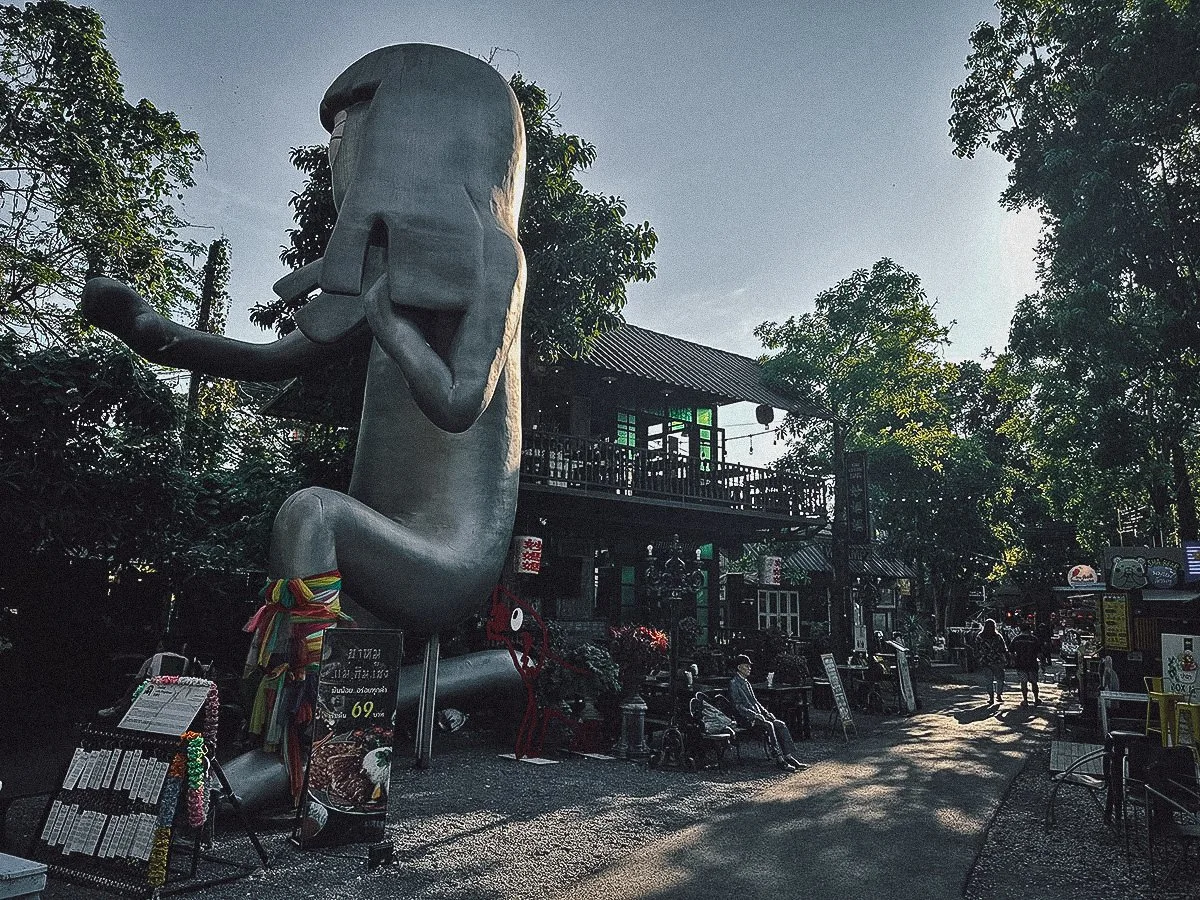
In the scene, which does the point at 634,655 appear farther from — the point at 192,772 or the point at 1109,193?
the point at 1109,193

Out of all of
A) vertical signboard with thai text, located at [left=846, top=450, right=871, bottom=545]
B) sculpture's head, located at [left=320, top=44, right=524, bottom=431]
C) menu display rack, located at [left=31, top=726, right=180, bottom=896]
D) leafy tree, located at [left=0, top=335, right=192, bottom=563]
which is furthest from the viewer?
vertical signboard with thai text, located at [left=846, top=450, right=871, bottom=545]

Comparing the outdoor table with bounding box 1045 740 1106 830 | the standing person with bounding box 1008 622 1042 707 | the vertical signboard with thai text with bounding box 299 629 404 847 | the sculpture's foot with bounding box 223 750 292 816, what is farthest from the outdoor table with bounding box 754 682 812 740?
the vertical signboard with thai text with bounding box 299 629 404 847

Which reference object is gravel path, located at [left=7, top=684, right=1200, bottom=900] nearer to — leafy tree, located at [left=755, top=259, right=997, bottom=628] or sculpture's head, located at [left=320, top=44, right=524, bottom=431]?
sculpture's head, located at [left=320, top=44, right=524, bottom=431]

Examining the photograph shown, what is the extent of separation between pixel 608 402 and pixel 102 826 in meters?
13.9

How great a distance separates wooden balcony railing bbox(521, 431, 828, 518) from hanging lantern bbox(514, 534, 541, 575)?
3.30 feet

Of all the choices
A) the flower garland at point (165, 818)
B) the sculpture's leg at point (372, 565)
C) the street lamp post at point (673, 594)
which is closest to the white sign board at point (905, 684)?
the street lamp post at point (673, 594)

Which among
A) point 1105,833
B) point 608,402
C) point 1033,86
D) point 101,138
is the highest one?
point 1033,86

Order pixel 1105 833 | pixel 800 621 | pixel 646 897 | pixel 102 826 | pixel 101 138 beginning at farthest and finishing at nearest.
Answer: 1. pixel 800 621
2. pixel 101 138
3. pixel 1105 833
4. pixel 646 897
5. pixel 102 826

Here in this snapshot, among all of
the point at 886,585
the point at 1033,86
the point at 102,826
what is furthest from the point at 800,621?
the point at 102,826

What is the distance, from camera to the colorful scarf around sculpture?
5.89 meters

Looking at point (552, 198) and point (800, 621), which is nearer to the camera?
point (552, 198)

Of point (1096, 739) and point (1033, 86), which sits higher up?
point (1033, 86)

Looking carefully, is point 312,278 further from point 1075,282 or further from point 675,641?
point 1075,282

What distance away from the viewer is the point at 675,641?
34.2ft
